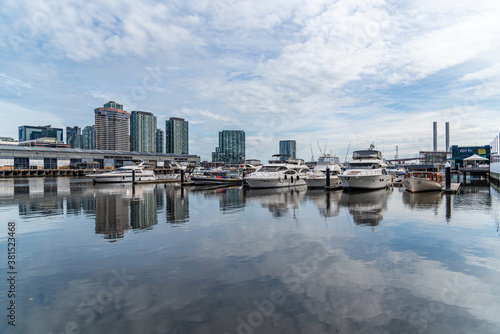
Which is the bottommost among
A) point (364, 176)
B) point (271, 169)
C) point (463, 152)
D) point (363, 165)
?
point (364, 176)

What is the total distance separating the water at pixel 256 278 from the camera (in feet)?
19.3

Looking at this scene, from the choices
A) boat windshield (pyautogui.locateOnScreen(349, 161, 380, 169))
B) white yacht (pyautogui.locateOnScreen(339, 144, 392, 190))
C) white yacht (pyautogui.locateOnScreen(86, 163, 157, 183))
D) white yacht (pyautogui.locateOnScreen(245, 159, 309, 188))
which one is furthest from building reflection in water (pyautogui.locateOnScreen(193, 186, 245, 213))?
white yacht (pyautogui.locateOnScreen(86, 163, 157, 183))

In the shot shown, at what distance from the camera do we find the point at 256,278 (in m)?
8.02

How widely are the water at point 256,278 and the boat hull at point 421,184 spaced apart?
54.7 ft

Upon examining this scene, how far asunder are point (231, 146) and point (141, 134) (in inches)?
2549

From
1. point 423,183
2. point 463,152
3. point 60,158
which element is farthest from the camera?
point 463,152

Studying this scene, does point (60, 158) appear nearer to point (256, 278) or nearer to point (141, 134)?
point (141, 134)

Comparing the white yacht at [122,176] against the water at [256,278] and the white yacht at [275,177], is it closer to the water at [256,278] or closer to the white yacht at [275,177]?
the white yacht at [275,177]

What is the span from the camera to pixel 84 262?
30.9 ft

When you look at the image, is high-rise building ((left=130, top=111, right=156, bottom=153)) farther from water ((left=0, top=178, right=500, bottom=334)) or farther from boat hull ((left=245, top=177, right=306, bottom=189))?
water ((left=0, top=178, right=500, bottom=334))

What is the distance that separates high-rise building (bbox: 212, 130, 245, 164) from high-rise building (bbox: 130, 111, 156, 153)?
48144mm

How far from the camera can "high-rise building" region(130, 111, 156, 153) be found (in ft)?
627

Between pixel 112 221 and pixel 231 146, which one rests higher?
pixel 231 146

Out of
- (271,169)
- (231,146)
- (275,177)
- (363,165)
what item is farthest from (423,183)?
(231,146)
